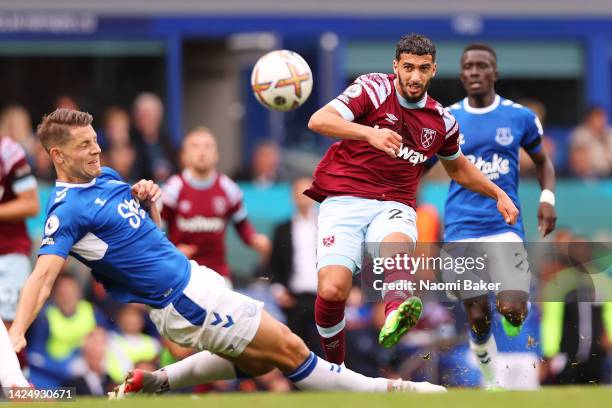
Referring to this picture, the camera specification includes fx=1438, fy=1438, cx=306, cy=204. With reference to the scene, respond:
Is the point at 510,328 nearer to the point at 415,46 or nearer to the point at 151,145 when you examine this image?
the point at 415,46

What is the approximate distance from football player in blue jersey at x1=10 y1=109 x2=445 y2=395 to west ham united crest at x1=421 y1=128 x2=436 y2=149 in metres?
1.80

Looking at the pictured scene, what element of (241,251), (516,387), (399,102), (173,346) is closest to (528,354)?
(516,387)

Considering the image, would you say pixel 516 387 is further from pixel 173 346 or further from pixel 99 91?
pixel 99 91

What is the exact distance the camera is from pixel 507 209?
9.99 m

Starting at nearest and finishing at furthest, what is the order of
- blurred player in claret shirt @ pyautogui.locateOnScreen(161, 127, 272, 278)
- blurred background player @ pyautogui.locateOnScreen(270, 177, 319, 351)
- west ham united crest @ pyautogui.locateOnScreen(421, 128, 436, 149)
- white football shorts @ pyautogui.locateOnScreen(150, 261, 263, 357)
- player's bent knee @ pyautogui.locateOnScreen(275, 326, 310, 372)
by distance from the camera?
white football shorts @ pyautogui.locateOnScreen(150, 261, 263, 357), player's bent knee @ pyautogui.locateOnScreen(275, 326, 310, 372), west ham united crest @ pyautogui.locateOnScreen(421, 128, 436, 149), blurred player in claret shirt @ pyautogui.locateOnScreen(161, 127, 272, 278), blurred background player @ pyautogui.locateOnScreen(270, 177, 319, 351)

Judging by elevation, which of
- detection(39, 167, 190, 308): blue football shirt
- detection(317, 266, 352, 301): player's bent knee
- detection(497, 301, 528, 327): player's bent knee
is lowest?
detection(497, 301, 528, 327): player's bent knee

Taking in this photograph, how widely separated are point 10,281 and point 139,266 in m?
2.74

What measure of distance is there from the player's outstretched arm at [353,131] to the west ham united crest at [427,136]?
1.53ft

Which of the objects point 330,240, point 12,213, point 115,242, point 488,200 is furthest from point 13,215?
point 488,200

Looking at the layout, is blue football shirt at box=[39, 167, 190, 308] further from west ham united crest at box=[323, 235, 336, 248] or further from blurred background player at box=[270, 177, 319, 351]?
blurred background player at box=[270, 177, 319, 351]

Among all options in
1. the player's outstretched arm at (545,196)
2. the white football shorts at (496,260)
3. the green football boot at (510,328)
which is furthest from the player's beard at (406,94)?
the green football boot at (510,328)

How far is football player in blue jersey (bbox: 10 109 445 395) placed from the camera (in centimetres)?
863

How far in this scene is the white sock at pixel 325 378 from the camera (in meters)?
8.99

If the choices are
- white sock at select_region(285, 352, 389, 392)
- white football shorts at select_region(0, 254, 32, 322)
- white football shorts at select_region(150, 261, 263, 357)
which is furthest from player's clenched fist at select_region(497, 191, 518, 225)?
white football shorts at select_region(0, 254, 32, 322)
